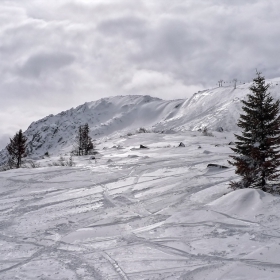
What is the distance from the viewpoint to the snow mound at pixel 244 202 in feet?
33.7

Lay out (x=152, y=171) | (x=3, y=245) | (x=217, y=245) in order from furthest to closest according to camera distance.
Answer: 1. (x=152, y=171)
2. (x=3, y=245)
3. (x=217, y=245)

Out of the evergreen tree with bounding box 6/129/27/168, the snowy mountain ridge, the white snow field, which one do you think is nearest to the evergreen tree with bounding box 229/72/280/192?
the white snow field

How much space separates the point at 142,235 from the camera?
915 centimetres

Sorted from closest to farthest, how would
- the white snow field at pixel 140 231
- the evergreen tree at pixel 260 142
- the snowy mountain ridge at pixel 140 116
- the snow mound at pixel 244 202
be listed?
the white snow field at pixel 140 231 < the snow mound at pixel 244 202 < the evergreen tree at pixel 260 142 < the snowy mountain ridge at pixel 140 116

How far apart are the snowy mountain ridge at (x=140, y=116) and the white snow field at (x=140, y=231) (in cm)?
6117

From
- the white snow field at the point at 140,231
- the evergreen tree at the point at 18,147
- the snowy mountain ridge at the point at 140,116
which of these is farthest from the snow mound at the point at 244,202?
the snowy mountain ridge at the point at 140,116

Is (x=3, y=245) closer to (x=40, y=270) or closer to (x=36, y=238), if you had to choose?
(x=36, y=238)

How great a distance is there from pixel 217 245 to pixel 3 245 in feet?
20.5

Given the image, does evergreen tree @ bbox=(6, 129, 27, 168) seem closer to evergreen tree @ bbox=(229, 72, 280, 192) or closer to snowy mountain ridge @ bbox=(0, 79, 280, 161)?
evergreen tree @ bbox=(229, 72, 280, 192)

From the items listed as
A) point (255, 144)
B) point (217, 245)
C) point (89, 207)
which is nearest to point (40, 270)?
point (217, 245)

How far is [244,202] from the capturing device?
10.8 meters

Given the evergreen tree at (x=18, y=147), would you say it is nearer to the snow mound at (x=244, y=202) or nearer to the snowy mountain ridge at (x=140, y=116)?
the snow mound at (x=244, y=202)

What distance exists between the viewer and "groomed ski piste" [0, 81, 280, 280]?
270 inches

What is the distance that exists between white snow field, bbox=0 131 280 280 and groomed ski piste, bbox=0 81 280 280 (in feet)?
0.08
